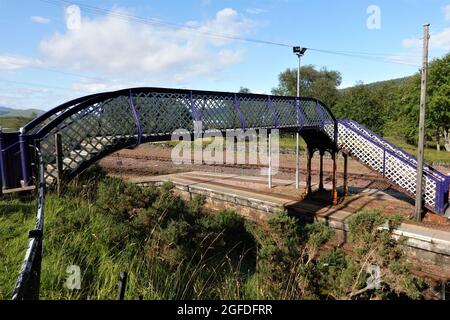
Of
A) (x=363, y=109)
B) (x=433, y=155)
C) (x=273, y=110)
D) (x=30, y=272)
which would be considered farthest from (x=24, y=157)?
(x=363, y=109)

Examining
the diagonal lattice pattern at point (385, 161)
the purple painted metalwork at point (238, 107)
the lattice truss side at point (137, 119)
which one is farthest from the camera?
the diagonal lattice pattern at point (385, 161)

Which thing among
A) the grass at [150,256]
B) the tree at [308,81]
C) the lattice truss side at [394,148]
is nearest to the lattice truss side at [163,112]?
the grass at [150,256]

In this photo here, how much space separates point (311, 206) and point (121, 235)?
8761mm

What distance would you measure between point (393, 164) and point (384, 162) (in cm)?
29

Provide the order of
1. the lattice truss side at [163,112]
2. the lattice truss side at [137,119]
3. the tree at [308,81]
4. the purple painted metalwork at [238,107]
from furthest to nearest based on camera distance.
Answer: the tree at [308,81]
the purple painted metalwork at [238,107]
the lattice truss side at [163,112]
the lattice truss side at [137,119]

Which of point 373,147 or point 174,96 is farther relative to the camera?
point 373,147

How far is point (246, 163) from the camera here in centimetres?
2359

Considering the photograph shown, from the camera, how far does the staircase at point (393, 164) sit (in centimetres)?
991

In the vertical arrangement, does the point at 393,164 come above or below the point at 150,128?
below

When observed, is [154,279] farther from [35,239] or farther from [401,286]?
[401,286]

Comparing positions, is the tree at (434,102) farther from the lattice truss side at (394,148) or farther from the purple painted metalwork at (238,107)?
the purple painted metalwork at (238,107)

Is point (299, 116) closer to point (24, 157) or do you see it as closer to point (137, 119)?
point (137, 119)

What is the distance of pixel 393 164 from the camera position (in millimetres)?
10812

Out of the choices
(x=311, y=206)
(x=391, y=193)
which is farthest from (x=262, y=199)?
(x=391, y=193)
